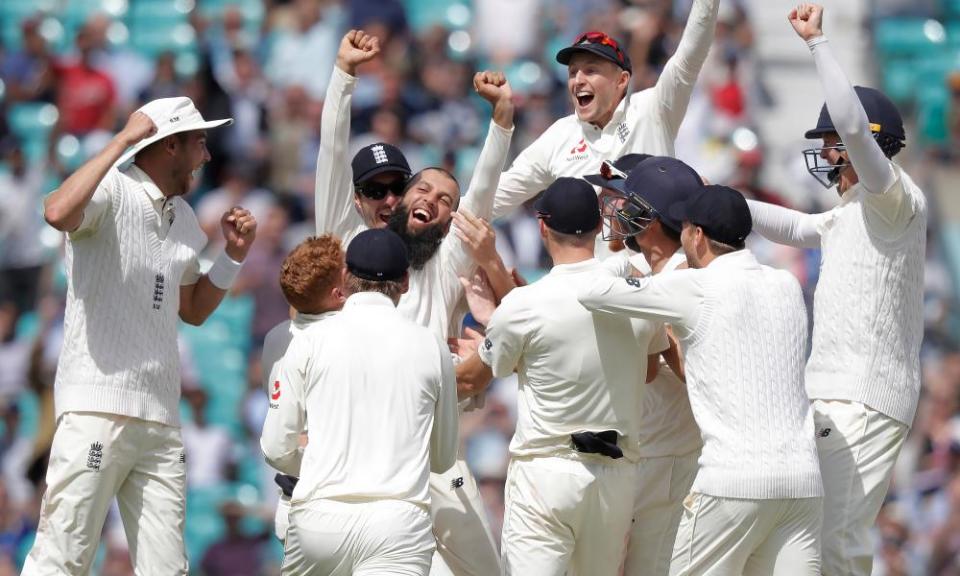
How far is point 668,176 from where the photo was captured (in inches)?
258

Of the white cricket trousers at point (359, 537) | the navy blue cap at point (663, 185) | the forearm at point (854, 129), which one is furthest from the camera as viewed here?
the navy blue cap at point (663, 185)

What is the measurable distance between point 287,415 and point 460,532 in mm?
1123

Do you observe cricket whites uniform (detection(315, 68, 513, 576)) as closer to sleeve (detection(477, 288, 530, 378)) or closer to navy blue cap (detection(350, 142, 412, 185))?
navy blue cap (detection(350, 142, 412, 185))

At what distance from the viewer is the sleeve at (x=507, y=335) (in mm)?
6254

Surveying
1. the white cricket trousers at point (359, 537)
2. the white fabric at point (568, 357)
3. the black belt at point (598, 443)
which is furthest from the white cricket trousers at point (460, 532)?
the white cricket trousers at point (359, 537)

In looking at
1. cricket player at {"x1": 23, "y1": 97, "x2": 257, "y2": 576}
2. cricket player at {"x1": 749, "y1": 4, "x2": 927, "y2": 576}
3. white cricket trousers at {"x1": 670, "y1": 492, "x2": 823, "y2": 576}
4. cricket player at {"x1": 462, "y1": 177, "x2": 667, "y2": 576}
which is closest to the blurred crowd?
cricket player at {"x1": 462, "y1": 177, "x2": 667, "y2": 576}

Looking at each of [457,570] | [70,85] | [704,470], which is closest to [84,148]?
[70,85]

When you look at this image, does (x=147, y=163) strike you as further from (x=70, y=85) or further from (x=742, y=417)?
(x=70, y=85)

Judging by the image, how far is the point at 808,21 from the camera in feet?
20.6

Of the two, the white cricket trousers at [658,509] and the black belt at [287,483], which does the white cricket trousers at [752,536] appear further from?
the black belt at [287,483]

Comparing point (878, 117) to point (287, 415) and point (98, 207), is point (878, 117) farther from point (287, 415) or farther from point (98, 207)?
point (98, 207)

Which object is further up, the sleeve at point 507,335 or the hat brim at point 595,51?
the hat brim at point 595,51

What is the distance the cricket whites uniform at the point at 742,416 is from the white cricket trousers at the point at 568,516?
0.40 metres

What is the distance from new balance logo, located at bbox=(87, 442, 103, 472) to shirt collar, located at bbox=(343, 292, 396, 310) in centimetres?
120
